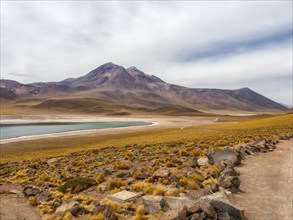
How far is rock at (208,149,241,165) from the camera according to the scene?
15.5 m

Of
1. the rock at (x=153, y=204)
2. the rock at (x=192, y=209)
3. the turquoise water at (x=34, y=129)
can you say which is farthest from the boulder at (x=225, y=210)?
the turquoise water at (x=34, y=129)

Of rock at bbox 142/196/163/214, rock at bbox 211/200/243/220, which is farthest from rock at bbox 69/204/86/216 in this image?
rock at bbox 211/200/243/220

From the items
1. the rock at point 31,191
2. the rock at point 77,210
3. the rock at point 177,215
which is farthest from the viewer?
the rock at point 31,191

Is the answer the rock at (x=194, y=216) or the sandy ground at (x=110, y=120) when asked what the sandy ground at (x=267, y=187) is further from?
the sandy ground at (x=110, y=120)

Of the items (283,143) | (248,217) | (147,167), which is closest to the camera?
(248,217)

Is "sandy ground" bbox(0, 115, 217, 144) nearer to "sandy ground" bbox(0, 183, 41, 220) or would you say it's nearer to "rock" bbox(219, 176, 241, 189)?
"sandy ground" bbox(0, 183, 41, 220)

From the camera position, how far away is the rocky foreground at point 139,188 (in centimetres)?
886

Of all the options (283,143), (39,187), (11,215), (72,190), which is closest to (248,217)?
(72,190)

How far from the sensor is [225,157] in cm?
1588

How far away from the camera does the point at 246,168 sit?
1483cm

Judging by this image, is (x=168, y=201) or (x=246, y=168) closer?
(x=168, y=201)

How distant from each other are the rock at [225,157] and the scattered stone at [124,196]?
6.15m

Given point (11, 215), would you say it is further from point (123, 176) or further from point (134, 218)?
point (134, 218)

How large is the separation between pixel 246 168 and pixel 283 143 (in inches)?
417
